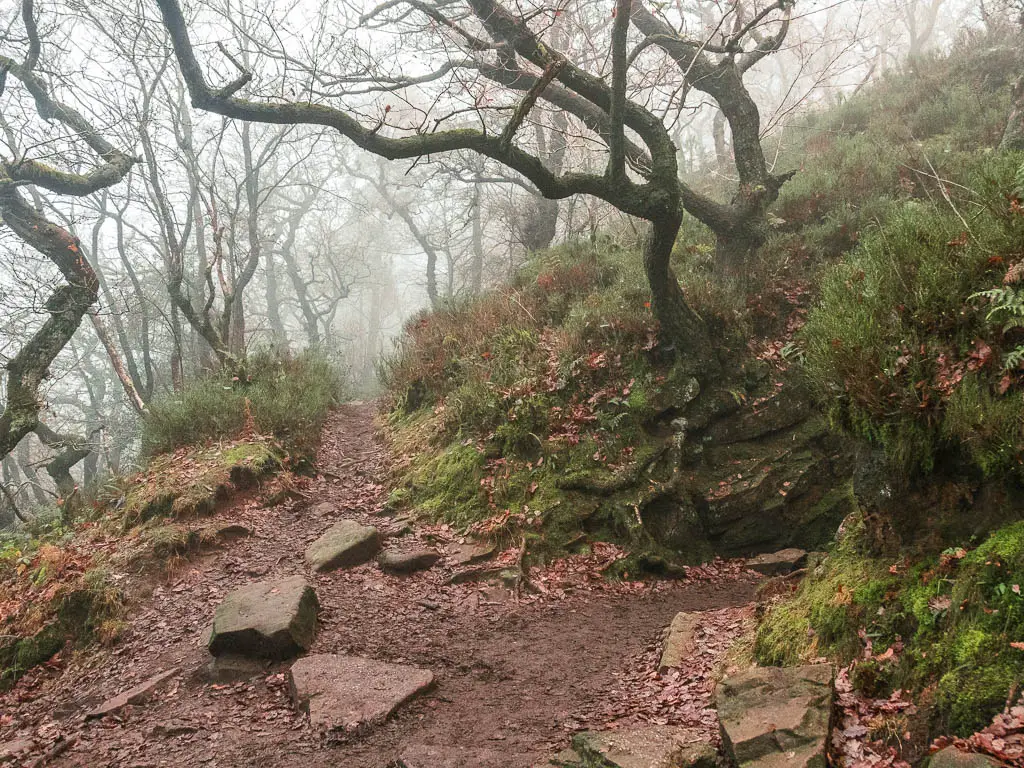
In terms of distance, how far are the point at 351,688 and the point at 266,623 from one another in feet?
3.50

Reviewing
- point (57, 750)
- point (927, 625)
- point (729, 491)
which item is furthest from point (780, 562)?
point (57, 750)

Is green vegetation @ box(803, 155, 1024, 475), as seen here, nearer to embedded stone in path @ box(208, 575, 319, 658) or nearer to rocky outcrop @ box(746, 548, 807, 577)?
rocky outcrop @ box(746, 548, 807, 577)

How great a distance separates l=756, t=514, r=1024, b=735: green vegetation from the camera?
2.76 m

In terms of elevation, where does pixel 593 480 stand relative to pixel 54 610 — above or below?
below

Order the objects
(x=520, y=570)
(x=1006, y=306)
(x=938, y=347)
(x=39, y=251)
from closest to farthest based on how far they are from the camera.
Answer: (x=1006, y=306) → (x=938, y=347) → (x=520, y=570) → (x=39, y=251)

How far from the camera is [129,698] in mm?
4652

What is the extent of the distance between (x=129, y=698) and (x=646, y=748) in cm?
398

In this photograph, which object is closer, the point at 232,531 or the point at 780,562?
the point at 780,562

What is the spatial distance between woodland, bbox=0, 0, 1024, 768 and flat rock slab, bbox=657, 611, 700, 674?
7 centimetres

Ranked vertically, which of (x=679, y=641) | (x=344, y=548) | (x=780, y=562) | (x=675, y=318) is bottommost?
(x=780, y=562)

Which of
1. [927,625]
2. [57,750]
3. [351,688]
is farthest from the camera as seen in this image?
[351,688]

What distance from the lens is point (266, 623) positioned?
5.00m

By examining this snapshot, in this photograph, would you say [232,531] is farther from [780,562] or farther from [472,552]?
[780,562]

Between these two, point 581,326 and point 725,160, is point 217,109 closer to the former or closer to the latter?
point 581,326
